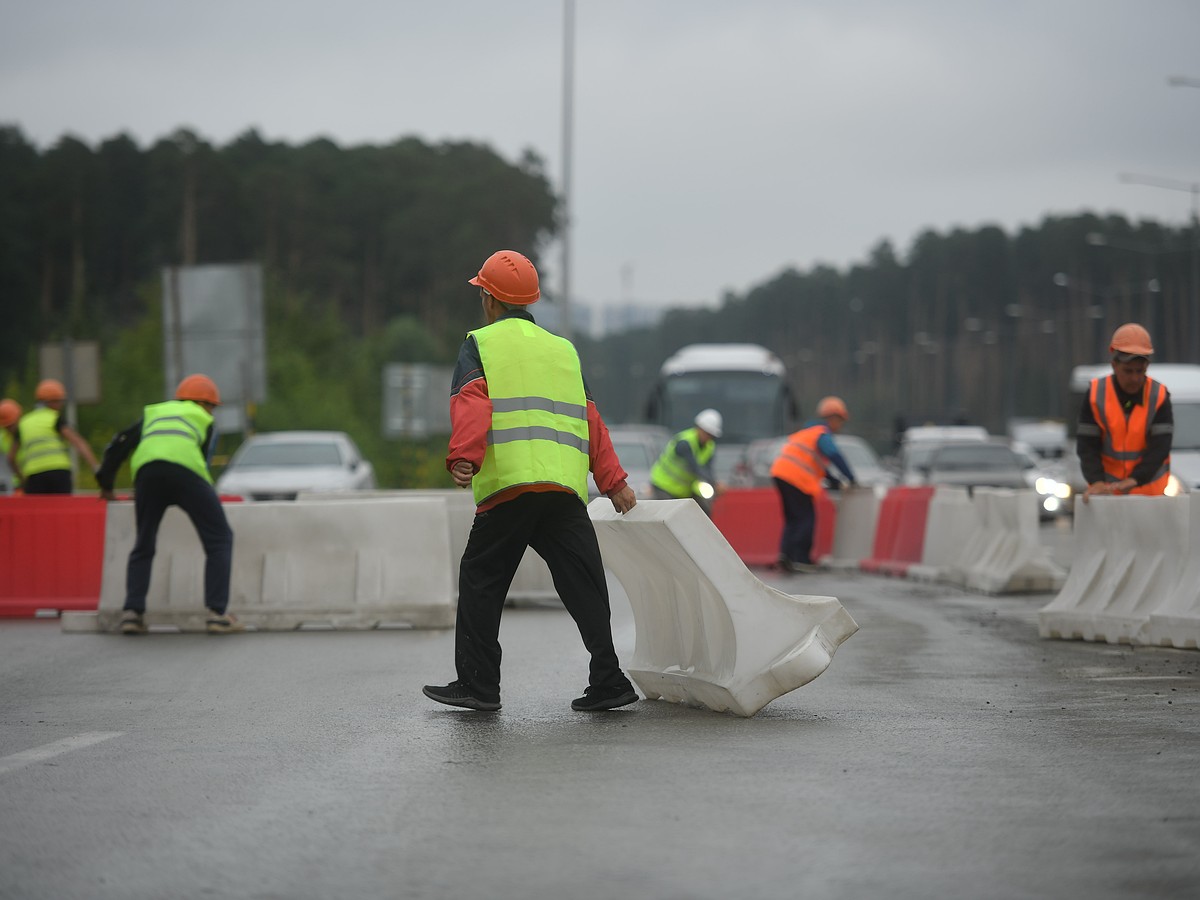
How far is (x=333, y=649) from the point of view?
1194 cm

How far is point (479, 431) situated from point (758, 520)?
16.4 m

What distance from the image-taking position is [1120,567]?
1172cm

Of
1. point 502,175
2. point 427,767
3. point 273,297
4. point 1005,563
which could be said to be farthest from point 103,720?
point 502,175

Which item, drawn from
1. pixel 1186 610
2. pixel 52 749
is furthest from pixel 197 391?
pixel 1186 610

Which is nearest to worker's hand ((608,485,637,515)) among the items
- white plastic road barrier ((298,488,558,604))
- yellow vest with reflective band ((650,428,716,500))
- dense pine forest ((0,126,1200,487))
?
white plastic road barrier ((298,488,558,604))

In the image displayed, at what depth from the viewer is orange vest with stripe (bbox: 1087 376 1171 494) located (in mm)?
12164

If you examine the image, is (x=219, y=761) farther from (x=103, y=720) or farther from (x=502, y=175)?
(x=502, y=175)

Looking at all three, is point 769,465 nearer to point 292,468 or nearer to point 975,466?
point 975,466

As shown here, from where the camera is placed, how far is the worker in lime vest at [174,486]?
1293cm

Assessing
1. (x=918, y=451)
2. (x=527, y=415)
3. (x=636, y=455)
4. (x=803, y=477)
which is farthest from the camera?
(x=918, y=451)

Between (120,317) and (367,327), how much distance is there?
1387 cm

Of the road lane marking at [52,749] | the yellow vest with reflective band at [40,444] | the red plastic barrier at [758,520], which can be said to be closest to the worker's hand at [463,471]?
the road lane marking at [52,749]

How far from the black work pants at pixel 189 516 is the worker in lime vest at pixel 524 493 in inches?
199

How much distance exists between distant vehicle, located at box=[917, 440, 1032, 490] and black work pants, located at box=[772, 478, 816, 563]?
14.3 m
